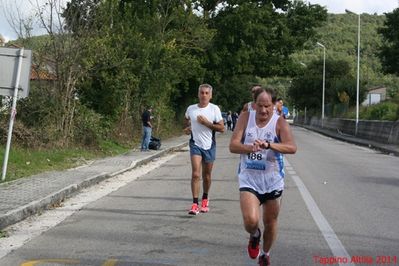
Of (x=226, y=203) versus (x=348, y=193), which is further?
(x=348, y=193)

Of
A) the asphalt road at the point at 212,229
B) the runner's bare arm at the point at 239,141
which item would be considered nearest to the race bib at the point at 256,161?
the runner's bare arm at the point at 239,141

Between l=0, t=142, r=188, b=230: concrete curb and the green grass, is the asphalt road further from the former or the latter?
the green grass

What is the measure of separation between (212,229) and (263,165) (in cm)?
251

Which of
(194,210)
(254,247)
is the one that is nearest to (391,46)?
(194,210)

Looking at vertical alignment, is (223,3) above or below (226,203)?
above

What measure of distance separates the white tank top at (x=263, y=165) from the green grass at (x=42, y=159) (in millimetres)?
7574

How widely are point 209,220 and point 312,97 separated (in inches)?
2747

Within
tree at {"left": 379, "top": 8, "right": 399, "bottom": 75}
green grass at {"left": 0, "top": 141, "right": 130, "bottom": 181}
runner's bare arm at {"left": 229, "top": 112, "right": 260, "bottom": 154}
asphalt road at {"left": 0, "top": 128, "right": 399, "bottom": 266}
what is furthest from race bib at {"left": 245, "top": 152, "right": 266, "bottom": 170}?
tree at {"left": 379, "top": 8, "right": 399, "bottom": 75}

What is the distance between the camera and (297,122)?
85312 millimetres

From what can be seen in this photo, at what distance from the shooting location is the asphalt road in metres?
6.25

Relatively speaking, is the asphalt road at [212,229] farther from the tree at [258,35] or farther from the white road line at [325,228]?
the tree at [258,35]

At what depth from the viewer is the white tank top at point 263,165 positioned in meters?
5.37

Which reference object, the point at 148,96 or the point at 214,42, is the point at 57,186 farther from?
the point at 214,42

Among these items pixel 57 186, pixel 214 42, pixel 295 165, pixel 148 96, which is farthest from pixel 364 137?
pixel 57 186
